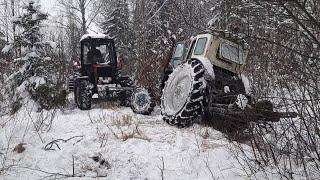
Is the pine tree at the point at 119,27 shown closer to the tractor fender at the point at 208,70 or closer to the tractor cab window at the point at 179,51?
the tractor cab window at the point at 179,51

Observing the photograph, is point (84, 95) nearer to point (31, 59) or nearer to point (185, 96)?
point (31, 59)

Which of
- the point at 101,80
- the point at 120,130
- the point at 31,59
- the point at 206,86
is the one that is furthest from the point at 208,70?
the point at 31,59

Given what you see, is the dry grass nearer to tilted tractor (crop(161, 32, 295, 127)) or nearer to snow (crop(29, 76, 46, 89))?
tilted tractor (crop(161, 32, 295, 127))

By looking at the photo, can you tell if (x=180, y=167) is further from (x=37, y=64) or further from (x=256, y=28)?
(x=37, y=64)

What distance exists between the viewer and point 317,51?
3559 millimetres

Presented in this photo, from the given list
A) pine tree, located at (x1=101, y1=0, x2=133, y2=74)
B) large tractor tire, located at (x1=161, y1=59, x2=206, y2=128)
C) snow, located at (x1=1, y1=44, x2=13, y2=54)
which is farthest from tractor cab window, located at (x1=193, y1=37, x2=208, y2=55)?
pine tree, located at (x1=101, y1=0, x2=133, y2=74)

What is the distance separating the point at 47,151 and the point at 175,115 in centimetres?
252

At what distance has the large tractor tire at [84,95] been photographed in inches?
432

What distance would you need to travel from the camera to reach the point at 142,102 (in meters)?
10.2

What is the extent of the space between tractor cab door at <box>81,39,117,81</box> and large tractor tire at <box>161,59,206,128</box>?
14.6 ft

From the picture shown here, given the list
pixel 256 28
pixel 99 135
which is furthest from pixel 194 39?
pixel 256 28

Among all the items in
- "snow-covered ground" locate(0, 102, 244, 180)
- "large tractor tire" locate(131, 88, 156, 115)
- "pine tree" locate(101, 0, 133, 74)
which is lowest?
"snow-covered ground" locate(0, 102, 244, 180)

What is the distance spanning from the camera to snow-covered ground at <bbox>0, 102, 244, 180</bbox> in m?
4.93

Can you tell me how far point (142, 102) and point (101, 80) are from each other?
246 centimetres
